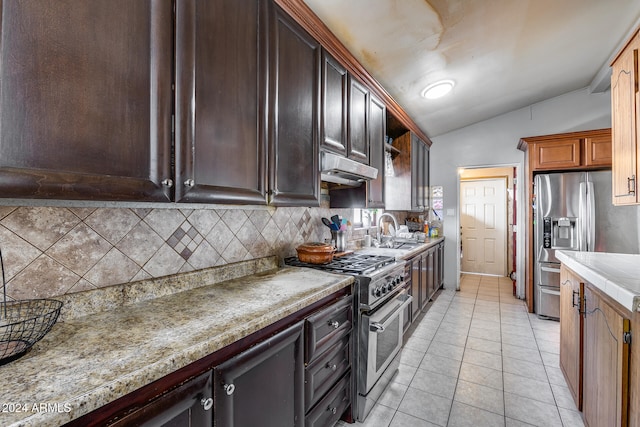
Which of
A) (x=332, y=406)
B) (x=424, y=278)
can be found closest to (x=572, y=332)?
(x=424, y=278)

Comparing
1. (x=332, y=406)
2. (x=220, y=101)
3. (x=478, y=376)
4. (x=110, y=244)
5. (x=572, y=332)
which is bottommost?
(x=478, y=376)

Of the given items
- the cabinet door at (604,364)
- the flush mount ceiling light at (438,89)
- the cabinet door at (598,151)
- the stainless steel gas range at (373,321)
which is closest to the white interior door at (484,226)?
the cabinet door at (598,151)

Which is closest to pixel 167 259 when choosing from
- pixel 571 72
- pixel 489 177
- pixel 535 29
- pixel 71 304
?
pixel 71 304

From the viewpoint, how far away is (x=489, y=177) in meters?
5.60

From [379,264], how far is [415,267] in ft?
3.96

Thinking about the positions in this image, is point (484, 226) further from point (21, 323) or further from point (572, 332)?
point (21, 323)

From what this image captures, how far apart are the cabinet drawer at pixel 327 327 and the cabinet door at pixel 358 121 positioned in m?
1.15

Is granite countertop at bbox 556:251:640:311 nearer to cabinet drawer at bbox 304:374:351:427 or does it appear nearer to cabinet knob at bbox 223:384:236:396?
cabinet drawer at bbox 304:374:351:427

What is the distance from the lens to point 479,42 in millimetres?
2350

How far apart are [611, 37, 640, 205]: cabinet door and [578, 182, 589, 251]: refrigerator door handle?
1.76 m

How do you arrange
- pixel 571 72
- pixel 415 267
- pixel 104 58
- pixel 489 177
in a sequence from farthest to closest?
pixel 489 177 → pixel 571 72 → pixel 415 267 → pixel 104 58

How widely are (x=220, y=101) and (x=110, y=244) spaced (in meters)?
0.73

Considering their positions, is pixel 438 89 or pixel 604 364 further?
pixel 438 89

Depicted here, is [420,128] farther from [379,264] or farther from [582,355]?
[582,355]
